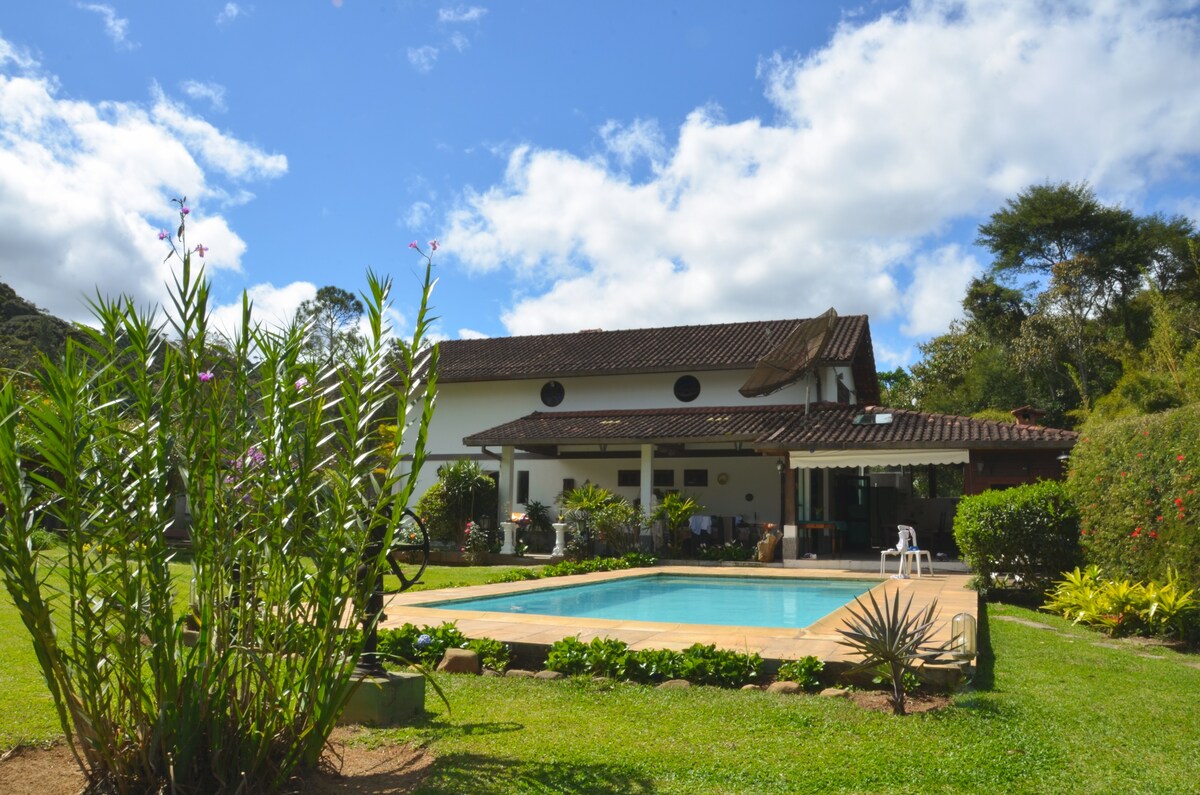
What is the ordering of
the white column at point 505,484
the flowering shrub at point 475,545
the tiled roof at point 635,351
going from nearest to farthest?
the flowering shrub at point 475,545, the white column at point 505,484, the tiled roof at point 635,351

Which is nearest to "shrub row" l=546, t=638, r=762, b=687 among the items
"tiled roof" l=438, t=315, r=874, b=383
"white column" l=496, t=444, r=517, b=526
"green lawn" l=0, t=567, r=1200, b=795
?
"green lawn" l=0, t=567, r=1200, b=795

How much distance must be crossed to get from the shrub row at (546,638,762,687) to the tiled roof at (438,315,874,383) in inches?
671

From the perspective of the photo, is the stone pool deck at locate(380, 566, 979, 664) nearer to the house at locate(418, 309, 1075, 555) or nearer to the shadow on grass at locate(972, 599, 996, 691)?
the shadow on grass at locate(972, 599, 996, 691)

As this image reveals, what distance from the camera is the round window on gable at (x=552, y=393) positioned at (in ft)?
89.2

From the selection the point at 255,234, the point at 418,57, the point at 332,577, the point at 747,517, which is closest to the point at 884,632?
the point at 332,577

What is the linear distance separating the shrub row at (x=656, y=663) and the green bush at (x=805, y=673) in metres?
0.23

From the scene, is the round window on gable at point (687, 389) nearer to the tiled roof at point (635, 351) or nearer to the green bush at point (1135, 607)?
the tiled roof at point (635, 351)

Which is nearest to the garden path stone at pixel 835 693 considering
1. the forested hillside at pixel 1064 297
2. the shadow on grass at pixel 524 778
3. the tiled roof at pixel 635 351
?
the shadow on grass at pixel 524 778

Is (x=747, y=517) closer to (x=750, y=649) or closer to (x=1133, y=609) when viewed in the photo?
(x=1133, y=609)

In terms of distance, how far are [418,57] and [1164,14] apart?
1050cm

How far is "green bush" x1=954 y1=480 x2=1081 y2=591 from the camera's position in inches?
477

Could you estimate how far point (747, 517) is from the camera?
2419 centimetres

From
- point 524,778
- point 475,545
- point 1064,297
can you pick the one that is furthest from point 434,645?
point 1064,297

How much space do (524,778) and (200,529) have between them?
74.4 inches
